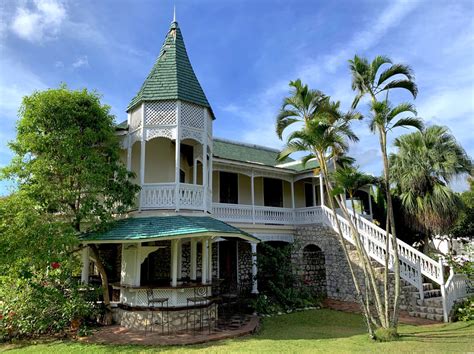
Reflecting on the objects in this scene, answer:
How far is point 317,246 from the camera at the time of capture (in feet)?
58.0

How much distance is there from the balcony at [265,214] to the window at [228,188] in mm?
1673

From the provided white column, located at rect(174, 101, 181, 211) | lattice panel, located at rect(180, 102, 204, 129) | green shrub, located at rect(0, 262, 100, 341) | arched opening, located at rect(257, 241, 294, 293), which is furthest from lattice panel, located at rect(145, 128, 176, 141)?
arched opening, located at rect(257, 241, 294, 293)

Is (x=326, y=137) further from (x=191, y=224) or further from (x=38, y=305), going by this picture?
(x=38, y=305)

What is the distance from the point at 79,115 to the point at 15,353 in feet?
22.6

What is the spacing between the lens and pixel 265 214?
56.4 ft

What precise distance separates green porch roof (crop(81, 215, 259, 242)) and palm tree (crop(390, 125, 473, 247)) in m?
10.1

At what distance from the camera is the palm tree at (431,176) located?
16406mm

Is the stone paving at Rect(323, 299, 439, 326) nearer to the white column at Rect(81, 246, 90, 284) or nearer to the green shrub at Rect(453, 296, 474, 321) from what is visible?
the green shrub at Rect(453, 296, 474, 321)

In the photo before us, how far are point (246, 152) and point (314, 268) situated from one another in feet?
26.5

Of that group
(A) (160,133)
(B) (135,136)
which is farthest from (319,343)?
(B) (135,136)

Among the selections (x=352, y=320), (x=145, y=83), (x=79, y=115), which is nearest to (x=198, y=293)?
(x=352, y=320)

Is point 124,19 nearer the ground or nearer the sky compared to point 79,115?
nearer the sky

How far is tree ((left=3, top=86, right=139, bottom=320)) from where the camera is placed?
10.6 m

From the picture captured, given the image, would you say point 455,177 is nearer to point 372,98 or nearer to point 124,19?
point 372,98
